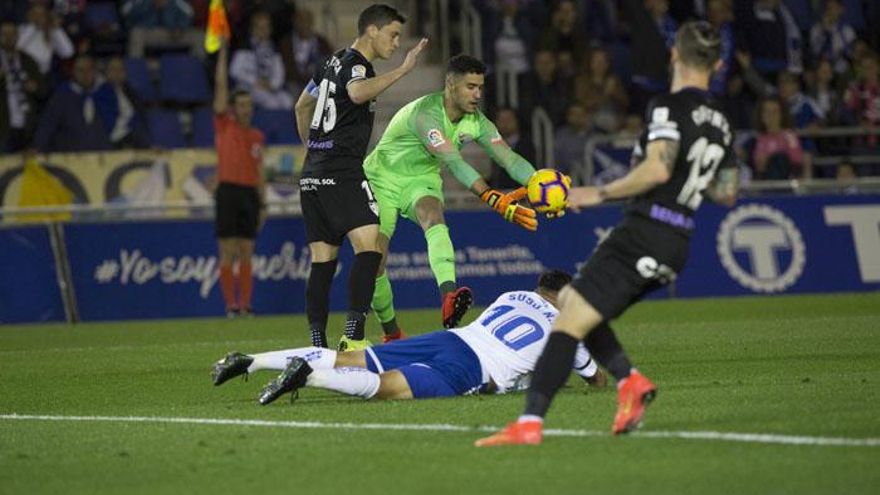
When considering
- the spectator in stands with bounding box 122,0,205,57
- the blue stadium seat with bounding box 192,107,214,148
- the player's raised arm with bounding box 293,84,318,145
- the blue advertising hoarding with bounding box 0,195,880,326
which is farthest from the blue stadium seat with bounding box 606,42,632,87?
the player's raised arm with bounding box 293,84,318,145

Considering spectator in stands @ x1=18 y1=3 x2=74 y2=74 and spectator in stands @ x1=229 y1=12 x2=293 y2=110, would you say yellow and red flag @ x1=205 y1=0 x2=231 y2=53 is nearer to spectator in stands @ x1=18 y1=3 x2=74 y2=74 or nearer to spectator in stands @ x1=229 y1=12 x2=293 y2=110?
spectator in stands @ x1=229 y1=12 x2=293 y2=110

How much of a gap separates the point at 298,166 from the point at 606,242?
49.2 feet

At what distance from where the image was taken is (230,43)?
997 inches

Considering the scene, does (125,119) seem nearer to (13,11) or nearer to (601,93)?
(13,11)

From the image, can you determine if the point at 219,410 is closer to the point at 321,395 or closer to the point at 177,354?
the point at 321,395

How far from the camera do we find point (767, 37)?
2728 centimetres

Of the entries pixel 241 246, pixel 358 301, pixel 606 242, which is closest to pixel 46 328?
pixel 241 246

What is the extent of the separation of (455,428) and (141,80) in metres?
16.5

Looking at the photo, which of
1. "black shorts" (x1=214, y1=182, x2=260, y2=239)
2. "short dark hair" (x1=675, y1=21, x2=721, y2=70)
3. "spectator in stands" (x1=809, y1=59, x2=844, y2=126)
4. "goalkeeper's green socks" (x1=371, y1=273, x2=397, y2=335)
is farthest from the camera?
"spectator in stands" (x1=809, y1=59, x2=844, y2=126)

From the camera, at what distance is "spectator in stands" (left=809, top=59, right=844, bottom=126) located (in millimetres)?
26375

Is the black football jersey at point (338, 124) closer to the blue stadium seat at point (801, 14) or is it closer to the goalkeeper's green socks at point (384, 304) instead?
the goalkeeper's green socks at point (384, 304)

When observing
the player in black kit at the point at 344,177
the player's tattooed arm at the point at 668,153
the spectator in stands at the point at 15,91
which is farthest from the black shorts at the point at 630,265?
the spectator in stands at the point at 15,91

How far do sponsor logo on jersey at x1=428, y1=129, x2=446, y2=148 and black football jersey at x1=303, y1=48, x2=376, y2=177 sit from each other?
0.62m

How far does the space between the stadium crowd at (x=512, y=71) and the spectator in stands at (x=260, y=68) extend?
2 centimetres
